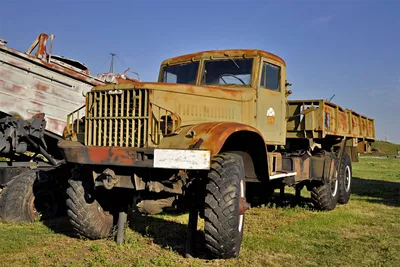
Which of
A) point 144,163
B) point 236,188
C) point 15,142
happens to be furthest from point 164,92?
point 15,142

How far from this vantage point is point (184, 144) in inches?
168

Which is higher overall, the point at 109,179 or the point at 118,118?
the point at 118,118

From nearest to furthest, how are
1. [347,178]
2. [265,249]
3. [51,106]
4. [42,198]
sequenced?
[265,249]
[42,198]
[51,106]
[347,178]

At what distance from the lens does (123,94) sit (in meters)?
4.60

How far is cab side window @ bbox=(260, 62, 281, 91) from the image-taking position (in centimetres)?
627

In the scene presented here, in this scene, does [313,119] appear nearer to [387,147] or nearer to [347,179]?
[347,179]

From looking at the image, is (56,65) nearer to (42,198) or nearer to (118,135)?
(42,198)

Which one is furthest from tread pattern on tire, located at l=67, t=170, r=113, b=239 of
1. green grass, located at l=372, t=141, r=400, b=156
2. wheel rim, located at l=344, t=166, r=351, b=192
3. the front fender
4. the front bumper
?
green grass, located at l=372, t=141, r=400, b=156

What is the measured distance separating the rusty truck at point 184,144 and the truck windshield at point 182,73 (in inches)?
0.7

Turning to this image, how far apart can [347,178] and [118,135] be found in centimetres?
669

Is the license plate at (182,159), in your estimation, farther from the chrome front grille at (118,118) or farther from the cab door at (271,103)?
the cab door at (271,103)

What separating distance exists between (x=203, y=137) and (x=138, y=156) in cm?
67

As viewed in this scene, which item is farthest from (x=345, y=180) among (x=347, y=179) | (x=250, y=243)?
(x=250, y=243)

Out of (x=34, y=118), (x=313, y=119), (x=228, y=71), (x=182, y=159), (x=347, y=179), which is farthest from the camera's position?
(x=347, y=179)
